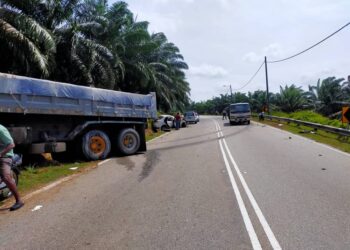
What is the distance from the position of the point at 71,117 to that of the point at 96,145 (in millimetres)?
1429

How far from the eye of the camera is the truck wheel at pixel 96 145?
571 inches

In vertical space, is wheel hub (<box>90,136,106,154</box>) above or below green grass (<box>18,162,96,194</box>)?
above

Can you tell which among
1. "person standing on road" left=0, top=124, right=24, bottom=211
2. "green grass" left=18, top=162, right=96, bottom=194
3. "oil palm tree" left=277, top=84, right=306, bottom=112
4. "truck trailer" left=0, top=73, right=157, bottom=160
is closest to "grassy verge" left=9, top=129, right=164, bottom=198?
"green grass" left=18, top=162, right=96, bottom=194

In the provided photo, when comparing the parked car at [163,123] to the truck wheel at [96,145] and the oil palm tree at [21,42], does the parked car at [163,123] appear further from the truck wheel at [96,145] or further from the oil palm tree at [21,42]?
the truck wheel at [96,145]

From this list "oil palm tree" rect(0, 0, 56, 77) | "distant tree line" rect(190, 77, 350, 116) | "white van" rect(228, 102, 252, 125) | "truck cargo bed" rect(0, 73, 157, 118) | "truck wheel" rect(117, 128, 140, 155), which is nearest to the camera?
"truck cargo bed" rect(0, 73, 157, 118)

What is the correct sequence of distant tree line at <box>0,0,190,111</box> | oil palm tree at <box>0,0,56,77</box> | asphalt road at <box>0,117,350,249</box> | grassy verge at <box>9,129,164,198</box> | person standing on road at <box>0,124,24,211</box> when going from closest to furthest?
asphalt road at <box>0,117,350,249</box>, person standing on road at <box>0,124,24,211</box>, grassy verge at <box>9,129,164,198</box>, oil palm tree at <box>0,0,56,77</box>, distant tree line at <box>0,0,190,111</box>

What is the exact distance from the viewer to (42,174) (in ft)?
38.2

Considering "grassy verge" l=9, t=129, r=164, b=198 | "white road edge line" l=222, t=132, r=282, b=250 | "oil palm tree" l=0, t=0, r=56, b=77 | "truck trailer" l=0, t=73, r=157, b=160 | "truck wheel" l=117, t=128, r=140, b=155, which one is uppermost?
"oil palm tree" l=0, t=0, r=56, b=77

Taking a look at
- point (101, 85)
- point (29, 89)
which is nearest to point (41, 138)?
point (29, 89)

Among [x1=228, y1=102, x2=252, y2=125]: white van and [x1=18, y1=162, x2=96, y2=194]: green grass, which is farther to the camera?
[x1=228, y1=102, x2=252, y2=125]: white van

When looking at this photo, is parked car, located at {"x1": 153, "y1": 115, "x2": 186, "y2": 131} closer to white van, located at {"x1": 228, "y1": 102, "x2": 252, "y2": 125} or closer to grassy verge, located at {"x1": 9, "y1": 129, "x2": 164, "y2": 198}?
white van, located at {"x1": 228, "y1": 102, "x2": 252, "y2": 125}

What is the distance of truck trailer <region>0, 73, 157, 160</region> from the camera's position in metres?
11.8

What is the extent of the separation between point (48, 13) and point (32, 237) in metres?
18.2

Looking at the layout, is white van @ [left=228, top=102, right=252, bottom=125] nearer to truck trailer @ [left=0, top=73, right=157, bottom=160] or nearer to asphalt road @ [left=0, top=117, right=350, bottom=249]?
truck trailer @ [left=0, top=73, right=157, bottom=160]
